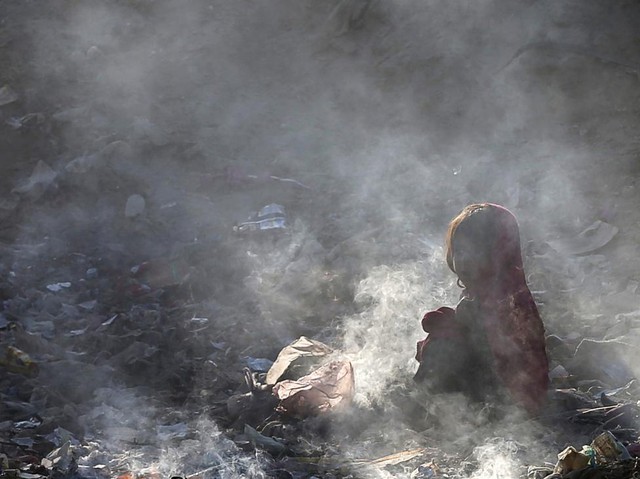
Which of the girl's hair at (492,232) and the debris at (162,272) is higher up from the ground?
the girl's hair at (492,232)

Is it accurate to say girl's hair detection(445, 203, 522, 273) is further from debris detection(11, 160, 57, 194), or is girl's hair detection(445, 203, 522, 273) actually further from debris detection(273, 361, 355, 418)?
debris detection(11, 160, 57, 194)

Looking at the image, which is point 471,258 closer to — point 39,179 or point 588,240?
point 588,240

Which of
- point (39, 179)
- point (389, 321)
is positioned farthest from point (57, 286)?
point (389, 321)

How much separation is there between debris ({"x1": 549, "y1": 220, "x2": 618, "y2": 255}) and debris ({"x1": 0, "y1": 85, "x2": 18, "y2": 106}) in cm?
618

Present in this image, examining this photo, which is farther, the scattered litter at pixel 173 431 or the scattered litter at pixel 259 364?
the scattered litter at pixel 259 364

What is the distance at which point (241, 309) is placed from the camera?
19.8ft

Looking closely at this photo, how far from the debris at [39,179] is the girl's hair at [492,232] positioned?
5.07 meters

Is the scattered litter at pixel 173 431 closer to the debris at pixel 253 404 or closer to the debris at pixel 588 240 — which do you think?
the debris at pixel 253 404

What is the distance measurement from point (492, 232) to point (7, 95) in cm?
691

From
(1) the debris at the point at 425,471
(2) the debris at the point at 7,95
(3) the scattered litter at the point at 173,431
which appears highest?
(1) the debris at the point at 425,471

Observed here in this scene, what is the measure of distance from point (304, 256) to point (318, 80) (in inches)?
128

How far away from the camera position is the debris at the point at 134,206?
24.3 ft

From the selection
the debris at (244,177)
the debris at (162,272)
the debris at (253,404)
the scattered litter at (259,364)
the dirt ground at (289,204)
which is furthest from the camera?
the debris at (244,177)

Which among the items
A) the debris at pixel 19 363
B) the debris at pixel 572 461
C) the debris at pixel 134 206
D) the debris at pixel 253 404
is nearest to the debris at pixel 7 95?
the debris at pixel 134 206
